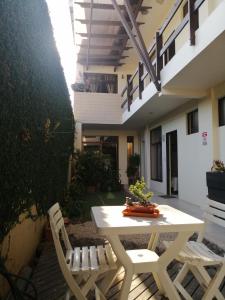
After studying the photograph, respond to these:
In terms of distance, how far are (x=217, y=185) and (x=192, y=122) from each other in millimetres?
2979

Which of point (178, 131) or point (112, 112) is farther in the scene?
point (112, 112)

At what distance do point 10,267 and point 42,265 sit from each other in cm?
83

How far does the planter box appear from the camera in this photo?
201 inches

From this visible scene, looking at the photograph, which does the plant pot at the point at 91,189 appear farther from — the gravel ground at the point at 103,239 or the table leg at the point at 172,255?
the table leg at the point at 172,255

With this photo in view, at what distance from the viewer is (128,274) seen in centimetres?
215

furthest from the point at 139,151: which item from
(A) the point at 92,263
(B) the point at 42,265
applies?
(A) the point at 92,263

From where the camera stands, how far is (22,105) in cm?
219

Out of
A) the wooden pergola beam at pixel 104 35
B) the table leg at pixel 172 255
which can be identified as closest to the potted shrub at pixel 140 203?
the table leg at pixel 172 255

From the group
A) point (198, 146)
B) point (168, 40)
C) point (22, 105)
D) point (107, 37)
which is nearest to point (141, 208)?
point (22, 105)

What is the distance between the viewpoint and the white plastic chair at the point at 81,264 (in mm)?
2145

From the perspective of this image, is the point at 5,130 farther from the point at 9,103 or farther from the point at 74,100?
the point at 74,100

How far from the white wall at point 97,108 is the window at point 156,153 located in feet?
5.80

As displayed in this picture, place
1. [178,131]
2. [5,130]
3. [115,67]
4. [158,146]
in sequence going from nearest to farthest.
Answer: [5,130]
[178,131]
[158,146]
[115,67]

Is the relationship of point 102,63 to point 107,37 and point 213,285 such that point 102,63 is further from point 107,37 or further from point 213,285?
point 213,285
